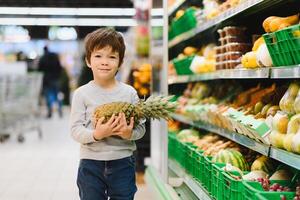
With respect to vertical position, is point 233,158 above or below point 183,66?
below

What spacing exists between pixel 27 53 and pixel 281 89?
24.4 m

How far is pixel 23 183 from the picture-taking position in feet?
19.5

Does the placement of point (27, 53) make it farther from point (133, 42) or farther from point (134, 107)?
point (134, 107)

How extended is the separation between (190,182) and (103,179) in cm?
117

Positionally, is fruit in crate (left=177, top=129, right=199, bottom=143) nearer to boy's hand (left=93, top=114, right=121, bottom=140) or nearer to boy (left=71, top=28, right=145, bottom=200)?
boy (left=71, top=28, right=145, bottom=200)

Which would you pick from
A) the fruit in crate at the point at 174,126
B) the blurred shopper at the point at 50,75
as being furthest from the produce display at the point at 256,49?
the blurred shopper at the point at 50,75

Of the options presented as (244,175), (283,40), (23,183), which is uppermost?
(283,40)

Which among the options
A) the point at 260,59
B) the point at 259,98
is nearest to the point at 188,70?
the point at 259,98

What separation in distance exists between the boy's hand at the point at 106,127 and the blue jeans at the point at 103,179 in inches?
8.3

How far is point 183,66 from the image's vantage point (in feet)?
17.3

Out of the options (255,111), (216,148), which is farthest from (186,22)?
(255,111)

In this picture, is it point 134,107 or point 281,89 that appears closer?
point 134,107

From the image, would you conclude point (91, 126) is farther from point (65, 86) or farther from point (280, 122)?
point (65, 86)

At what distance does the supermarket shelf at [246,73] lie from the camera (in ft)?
9.38
